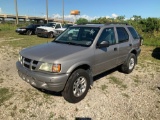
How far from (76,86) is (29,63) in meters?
1.20

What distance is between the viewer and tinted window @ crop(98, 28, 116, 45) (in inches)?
188

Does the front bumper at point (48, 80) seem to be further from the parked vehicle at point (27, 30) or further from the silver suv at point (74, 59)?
the parked vehicle at point (27, 30)

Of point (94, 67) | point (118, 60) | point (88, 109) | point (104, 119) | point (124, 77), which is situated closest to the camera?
point (104, 119)

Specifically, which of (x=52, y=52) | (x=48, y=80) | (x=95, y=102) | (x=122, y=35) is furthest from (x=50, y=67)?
(x=122, y=35)

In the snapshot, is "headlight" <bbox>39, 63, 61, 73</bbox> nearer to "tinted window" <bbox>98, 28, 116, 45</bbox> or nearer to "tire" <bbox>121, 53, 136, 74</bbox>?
"tinted window" <bbox>98, 28, 116, 45</bbox>

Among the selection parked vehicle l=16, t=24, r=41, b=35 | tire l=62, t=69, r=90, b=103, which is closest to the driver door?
tire l=62, t=69, r=90, b=103

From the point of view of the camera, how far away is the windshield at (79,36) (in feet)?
Answer: 15.1

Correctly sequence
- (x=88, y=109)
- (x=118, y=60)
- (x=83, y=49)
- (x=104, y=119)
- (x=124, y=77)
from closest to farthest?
(x=104, y=119) < (x=88, y=109) < (x=83, y=49) < (x=118, y=60) < (x=124, y=77)

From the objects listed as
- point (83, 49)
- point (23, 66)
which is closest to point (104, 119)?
point (83, 49)

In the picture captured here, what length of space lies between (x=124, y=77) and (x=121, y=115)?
251 cm

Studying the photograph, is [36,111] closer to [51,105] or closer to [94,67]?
[51,105]

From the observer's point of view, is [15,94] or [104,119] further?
[15,94]

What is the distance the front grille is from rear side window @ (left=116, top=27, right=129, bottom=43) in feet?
9.35

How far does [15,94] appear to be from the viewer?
4457 mm
